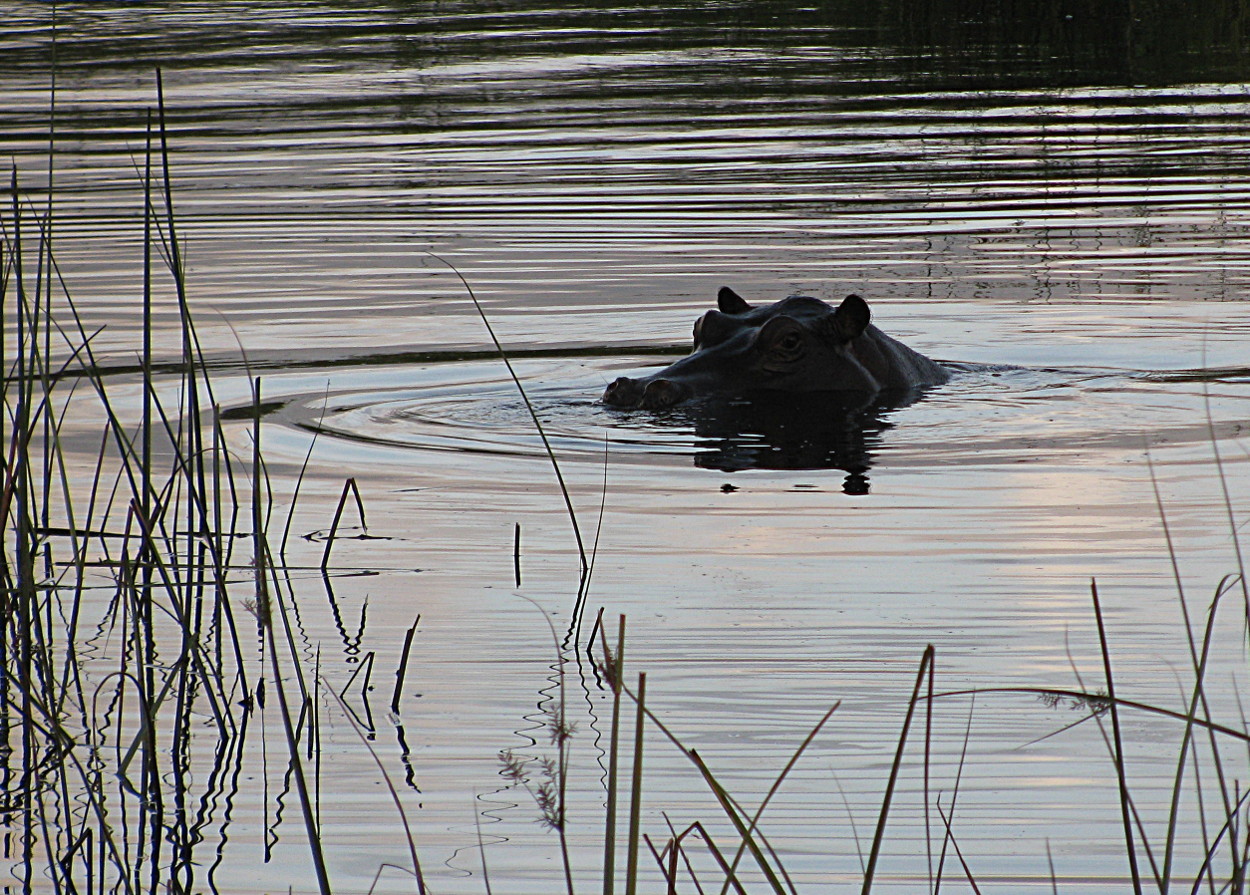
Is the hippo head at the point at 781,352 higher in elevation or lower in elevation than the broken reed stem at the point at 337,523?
higher

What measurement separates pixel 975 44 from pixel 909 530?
1658 centimetres

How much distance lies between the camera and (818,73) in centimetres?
1878

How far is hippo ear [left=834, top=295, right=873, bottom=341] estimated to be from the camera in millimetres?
7434

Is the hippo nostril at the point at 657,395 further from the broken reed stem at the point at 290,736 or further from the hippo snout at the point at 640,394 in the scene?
the broken reed stem at the point at 290,736

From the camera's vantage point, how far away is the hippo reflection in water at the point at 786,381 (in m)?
6.79

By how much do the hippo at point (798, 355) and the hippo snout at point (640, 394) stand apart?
10.5 inches

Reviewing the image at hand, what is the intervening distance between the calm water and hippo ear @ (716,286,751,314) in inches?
19.6

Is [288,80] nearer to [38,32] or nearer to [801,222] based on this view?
[38,32]

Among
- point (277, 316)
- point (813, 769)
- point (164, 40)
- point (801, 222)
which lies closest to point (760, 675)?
point (813, 769)

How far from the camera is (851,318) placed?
7.55 meters

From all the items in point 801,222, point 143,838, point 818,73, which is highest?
point 818,73

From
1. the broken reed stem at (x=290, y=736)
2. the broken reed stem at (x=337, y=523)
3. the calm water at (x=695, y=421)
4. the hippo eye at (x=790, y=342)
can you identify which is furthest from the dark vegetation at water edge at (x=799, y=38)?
the broken reed stem at (x=290, y=736)

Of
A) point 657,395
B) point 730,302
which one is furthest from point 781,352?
point 657,395

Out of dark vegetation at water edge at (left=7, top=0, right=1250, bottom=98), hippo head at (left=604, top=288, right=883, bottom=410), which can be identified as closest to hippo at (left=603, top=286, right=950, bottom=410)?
hippo head at (left=604, top=288, right=883, bottom=410)
